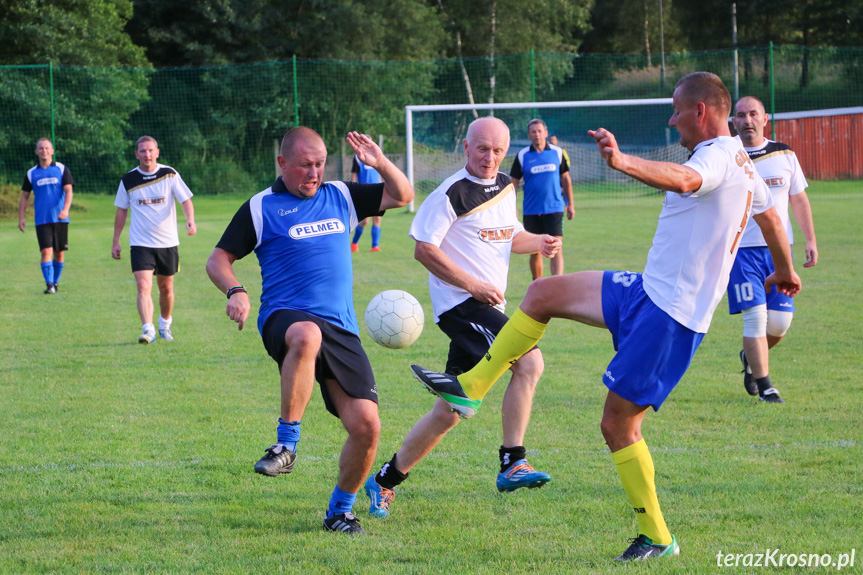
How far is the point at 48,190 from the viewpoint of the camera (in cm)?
1370

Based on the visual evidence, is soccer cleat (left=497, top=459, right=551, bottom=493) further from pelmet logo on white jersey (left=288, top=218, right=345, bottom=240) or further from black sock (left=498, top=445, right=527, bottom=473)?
pelmet logo on white jersey (left=288, top=218, right=345, bottom=240)

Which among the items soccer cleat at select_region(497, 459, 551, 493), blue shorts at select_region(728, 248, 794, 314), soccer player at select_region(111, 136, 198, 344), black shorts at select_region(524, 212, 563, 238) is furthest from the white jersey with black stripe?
black shorts at select_region(524, 212, 563, 238)

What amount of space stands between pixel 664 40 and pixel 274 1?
33038mm

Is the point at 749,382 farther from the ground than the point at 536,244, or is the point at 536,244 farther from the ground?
the point at 536,244

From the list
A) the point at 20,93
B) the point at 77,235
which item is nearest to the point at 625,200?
the point at 77,235

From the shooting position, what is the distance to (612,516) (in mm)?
4383

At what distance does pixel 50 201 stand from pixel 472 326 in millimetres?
10746

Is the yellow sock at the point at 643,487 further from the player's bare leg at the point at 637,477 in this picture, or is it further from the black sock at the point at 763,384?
the black sock at the point at 763,384

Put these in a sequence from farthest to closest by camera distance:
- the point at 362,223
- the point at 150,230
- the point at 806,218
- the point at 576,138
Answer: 1. the point at 576,138
2. the point at 362,223
3. the point at 150,230
4. the point at 806,218

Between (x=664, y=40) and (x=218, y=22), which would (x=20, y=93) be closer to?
(x=218, y=22)

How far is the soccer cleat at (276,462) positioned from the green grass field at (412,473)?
1.05ft

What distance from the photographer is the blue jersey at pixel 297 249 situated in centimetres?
438

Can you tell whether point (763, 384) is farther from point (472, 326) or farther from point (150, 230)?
point (150, 230)

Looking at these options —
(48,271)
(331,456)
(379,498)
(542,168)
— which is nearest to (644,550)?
(379,498)
